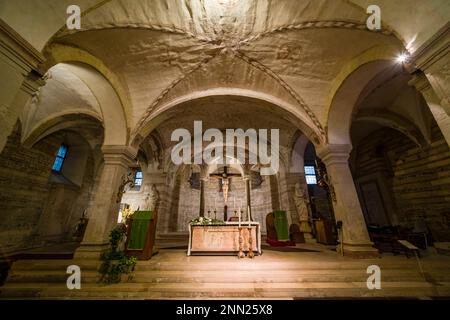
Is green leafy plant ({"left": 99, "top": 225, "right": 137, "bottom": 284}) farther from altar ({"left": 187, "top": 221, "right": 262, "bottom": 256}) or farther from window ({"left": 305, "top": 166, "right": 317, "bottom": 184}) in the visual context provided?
window ({"left": 305, "top": 166, "right": 317, "bottom": 184})

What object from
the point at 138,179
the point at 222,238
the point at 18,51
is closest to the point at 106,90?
the point at 18,51

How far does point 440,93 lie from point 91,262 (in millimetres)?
6995

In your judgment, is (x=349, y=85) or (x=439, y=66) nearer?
(x=439, y=66)

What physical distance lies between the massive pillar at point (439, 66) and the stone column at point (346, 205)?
3.02 m

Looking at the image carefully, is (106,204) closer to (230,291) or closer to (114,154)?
(114,154)

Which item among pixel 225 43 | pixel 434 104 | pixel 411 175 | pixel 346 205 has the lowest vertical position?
pixel 346 205

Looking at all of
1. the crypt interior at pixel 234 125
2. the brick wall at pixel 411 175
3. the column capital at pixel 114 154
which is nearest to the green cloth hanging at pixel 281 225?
the crypt interior at pixel 234 125

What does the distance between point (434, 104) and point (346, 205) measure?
10.6 ft

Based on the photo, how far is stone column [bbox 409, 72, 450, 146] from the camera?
228 centimetres

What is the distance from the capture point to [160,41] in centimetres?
436

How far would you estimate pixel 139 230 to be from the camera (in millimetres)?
5105

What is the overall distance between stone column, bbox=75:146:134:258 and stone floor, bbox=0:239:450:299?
38cm

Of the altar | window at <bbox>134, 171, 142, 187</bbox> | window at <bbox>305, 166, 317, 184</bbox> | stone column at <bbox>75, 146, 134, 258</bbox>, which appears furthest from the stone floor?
window at <bbox>134, 171, 142, 187</bbox>

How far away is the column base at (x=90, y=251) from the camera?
4316mm
